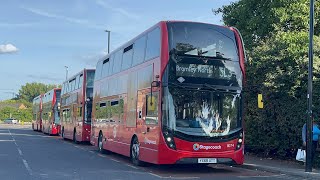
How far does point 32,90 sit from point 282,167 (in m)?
134

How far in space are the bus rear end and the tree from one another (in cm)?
12972

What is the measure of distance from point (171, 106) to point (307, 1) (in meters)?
10.9

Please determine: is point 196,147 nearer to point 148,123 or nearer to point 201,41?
point 148,123

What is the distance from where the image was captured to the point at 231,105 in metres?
13.2

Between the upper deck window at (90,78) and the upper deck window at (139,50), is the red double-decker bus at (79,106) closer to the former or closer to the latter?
the upper deck window at (90,78)

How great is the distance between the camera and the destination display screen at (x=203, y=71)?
1288cm

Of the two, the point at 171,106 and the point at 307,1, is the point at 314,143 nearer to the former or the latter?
the point at 171,106

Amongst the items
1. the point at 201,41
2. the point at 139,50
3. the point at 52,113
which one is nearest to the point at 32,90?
the point at 52,113

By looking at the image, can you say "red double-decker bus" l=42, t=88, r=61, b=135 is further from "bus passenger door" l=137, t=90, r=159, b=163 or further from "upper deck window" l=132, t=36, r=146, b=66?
"bus passenger door" l=137, t=90, r=159, b=163

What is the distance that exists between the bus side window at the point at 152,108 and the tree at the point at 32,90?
129 meters

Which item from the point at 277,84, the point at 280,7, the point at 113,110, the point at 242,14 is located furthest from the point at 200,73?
the point at 242,14

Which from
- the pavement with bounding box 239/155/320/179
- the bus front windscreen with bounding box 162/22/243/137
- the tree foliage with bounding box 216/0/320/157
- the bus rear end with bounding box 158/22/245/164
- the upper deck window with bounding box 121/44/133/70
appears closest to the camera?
the bus rear end with bounding box 158/22/245/164

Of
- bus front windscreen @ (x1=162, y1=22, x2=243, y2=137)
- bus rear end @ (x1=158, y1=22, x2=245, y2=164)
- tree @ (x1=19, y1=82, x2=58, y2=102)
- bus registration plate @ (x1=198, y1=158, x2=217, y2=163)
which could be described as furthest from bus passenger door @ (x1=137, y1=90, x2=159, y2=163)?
tree @ (x1=19, y1=82, x2=58, y2=102)

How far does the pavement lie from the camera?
42.7 ft
